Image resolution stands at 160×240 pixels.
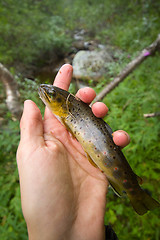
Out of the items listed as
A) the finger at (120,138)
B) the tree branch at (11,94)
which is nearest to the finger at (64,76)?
the finger at (120,138)

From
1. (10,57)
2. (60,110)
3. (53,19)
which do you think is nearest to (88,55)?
(10,57)

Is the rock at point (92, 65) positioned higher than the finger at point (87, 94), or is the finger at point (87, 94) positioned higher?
the finger at point (87, 94)

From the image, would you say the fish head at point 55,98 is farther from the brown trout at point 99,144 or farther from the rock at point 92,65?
the rock at point 92,65

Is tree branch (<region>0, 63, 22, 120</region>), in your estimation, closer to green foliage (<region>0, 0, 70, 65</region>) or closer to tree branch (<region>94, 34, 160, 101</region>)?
tree branch (<region>94, 34, 160, 101</region>)

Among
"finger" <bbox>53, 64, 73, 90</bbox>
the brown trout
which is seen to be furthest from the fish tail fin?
"finger" <bbox>53, 64, 73, 90</bbox>

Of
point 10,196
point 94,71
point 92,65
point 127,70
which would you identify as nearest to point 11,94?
point 10,196

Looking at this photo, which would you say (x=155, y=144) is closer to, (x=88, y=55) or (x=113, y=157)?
(x=113, y=157)

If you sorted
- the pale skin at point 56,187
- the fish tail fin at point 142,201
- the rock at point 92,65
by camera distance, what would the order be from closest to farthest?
the pale skin at point 56,187 → the fish tail fin at point 142,201 → the rock at point 92,65
